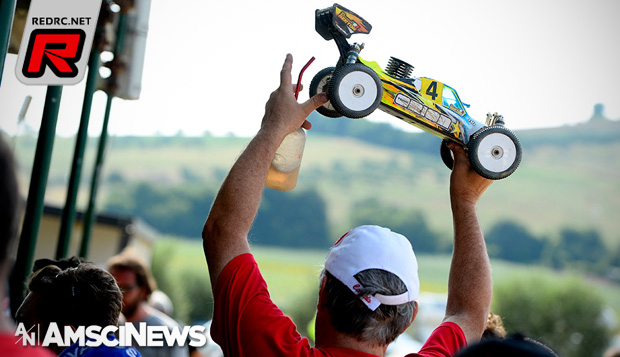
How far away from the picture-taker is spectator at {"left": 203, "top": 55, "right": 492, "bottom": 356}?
202 cm

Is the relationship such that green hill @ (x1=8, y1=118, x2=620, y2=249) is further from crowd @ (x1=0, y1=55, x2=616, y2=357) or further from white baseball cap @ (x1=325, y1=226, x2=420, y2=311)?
white baseball cap @ (x1=325, y1=226, x2=420, y2=311)

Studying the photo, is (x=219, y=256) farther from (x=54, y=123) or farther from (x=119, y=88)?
(x=119, y=88)

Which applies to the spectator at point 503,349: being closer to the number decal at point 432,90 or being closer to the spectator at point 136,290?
the number decal at point 432,90

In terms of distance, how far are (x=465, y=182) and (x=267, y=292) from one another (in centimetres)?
102

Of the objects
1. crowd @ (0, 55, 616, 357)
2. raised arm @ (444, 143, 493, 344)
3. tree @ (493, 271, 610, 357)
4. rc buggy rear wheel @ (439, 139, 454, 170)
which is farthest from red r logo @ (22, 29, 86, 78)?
tree @ (493, 271, 610, 357)

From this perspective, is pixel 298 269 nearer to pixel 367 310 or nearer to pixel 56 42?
pixel 56 42

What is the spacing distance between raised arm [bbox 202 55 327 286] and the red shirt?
0.16 feet

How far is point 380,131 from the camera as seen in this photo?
12181 centimetres

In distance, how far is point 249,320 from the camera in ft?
6.61

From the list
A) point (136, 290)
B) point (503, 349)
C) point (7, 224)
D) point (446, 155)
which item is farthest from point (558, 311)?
point (7, 224)

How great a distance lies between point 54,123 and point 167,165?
112684mm

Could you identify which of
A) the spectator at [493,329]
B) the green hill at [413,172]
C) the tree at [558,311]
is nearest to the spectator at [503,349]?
the spectator at [493,329]

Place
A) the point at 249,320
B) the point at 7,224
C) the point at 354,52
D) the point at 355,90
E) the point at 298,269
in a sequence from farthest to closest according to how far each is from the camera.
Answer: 1. the point at 298,269
2. the point at 354,52
3. the point at 355,90
4. the point at 249,320
5. the point at 7,224

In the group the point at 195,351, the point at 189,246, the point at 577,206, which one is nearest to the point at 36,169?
the point at 195,351
